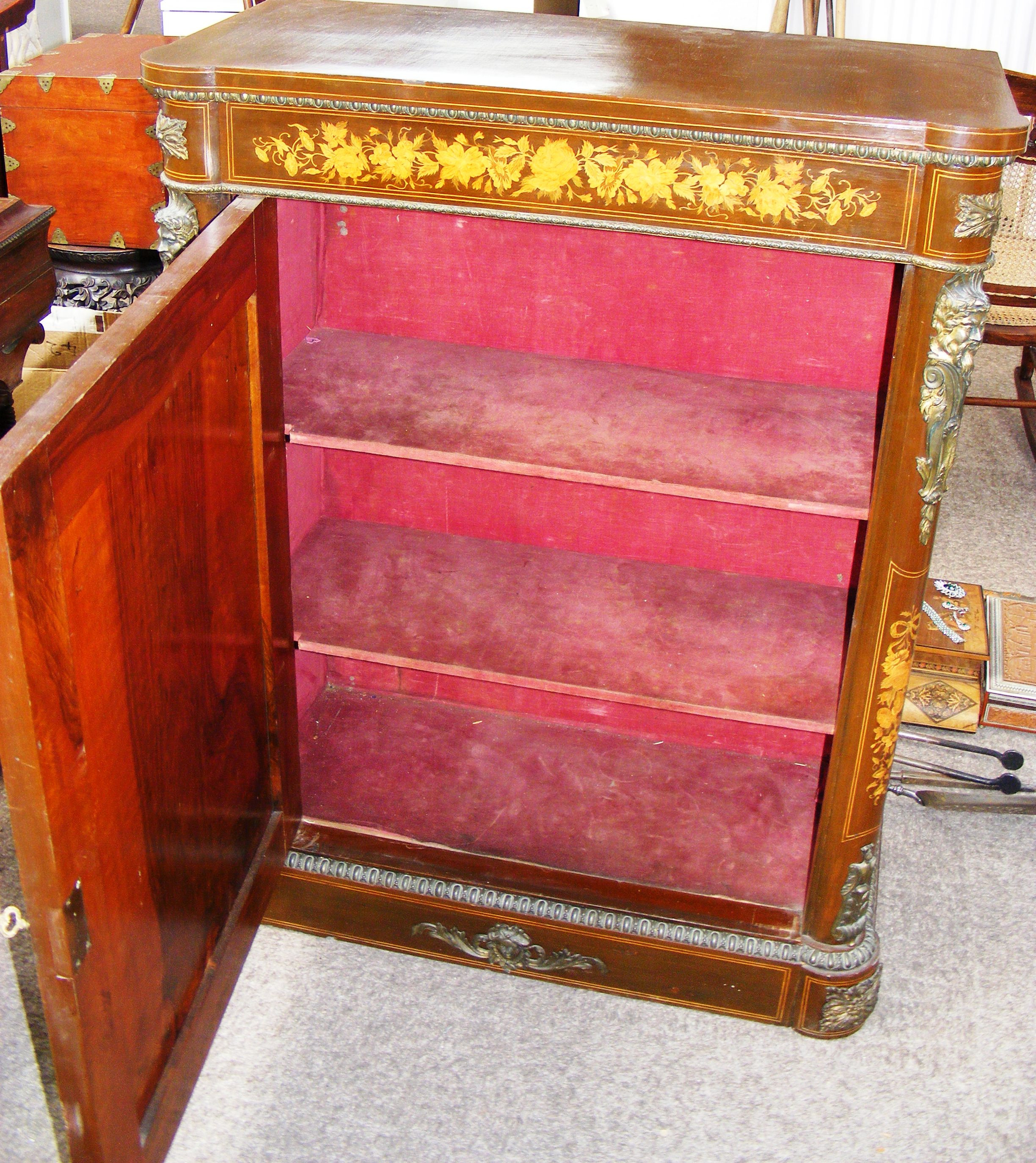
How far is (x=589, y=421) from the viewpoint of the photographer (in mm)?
1888

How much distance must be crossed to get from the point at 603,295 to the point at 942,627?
1.28m

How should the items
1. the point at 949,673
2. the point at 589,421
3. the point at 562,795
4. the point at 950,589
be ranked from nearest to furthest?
the point at 589,421 → the point at 562,795 → the point at 949,673 → the point at 950,589

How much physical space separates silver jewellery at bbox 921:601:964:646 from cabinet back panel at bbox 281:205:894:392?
38.8 inches

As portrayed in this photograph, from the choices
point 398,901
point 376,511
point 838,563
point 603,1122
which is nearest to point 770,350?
point 838,563

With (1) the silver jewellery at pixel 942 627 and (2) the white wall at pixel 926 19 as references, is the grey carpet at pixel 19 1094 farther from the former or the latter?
(2) the white wall at pixel 926 19

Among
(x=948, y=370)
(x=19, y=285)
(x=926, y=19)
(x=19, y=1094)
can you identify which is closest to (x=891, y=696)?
(x=948, y=370)

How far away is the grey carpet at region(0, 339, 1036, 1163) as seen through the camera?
6.26 feet

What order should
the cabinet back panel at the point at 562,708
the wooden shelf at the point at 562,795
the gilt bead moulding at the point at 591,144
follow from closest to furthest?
the gilt bead moulding at the point at 591,144, the wooden shelf at the point at 562,795, the cabinet back panel at the point at 562,708

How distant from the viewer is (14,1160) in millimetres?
1849

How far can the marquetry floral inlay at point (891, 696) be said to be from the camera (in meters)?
1.72

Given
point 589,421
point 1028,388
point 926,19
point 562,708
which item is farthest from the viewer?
point 926,19

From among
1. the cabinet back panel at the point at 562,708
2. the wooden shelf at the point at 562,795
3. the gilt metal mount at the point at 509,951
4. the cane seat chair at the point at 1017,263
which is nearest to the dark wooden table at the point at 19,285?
the cabinet back panel at the point at 562,708

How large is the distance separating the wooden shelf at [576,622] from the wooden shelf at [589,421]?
11.3 inches

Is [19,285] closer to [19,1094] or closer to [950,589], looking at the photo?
[19,1094]
